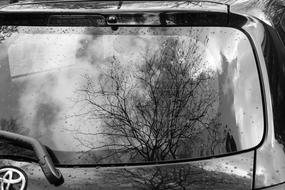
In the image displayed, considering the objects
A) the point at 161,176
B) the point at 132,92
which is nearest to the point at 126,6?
the point at 132,92

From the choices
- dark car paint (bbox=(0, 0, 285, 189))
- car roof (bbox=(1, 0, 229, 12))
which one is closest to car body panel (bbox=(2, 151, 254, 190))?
dark car paint (bbox=(0, 0, 285, 189))

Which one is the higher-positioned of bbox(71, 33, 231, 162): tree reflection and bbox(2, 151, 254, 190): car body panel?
bbox(71, 33, 231, 162): tree reflection

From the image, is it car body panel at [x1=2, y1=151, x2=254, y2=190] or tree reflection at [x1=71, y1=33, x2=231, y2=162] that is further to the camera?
tree reflection at [x1=71, y1=33, x2=231, y2=162]

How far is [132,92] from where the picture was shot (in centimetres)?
239

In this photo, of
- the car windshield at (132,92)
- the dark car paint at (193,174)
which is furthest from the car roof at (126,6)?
the dark car paint at (193,174)

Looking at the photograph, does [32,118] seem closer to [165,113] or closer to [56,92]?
[56,92]

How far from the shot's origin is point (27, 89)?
249 centimetres

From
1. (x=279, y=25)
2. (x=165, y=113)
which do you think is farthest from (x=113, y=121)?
(x=279, y=25)

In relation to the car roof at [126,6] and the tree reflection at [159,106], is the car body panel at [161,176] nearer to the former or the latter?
the tree reflection at [159,106]

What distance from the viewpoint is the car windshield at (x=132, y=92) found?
226 cm

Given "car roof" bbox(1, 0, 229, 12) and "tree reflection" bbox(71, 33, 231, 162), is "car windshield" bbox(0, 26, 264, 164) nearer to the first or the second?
"tree reflection" bbox(71, 33, 231, 162)

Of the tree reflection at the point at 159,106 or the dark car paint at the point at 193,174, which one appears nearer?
the dark car paint at the point at 193,174

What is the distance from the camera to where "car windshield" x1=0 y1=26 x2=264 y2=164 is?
7.43 feet

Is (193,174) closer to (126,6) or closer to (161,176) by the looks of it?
(161,176)
